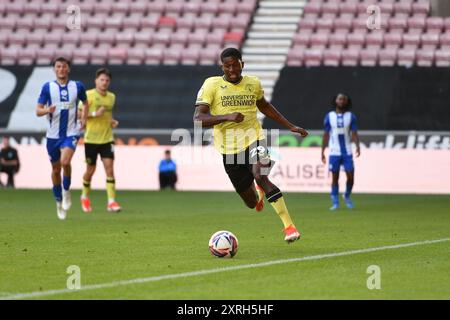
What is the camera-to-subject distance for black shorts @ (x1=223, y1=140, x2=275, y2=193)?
11.8m

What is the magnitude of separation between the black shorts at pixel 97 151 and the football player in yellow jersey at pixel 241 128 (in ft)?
23.8

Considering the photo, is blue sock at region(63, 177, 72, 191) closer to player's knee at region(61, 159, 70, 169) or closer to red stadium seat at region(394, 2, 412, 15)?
player's knee at region(61, 159, 70, 169)

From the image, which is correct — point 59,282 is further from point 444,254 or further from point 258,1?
point 258,1

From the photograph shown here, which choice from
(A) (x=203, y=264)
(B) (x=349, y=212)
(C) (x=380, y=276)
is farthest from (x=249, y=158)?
(B) (x=349, y=212)

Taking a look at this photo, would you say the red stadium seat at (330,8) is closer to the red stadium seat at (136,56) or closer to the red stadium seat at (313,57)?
the red stadium seat at (313,57)

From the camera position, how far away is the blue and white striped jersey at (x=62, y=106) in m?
16.5

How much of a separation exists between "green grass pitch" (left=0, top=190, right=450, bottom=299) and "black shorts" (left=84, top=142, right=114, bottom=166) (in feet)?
3.04

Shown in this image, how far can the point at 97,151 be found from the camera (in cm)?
1908

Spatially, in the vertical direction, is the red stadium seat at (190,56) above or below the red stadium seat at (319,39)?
below

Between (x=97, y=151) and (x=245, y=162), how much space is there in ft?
24.8

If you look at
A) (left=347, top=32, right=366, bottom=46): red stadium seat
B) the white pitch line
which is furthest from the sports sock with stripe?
(left=347, top=32, right=366, bottom=46): red stadium seat

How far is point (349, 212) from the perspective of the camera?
61.4 ft

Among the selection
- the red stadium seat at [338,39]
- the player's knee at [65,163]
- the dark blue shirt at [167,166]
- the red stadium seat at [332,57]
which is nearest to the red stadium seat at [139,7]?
the red stadium seat at [338,39]

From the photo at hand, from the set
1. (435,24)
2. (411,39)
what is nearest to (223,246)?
(411,39)
